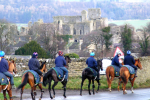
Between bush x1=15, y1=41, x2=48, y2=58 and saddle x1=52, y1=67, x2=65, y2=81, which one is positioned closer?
saddle x1=52, y1=67, x2=65, y2=81

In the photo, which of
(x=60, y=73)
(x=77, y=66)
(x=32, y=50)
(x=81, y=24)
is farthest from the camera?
(x=81, y=24)

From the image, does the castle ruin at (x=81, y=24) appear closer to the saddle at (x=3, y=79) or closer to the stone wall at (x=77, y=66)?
the stone wall at (x=77, y=66)

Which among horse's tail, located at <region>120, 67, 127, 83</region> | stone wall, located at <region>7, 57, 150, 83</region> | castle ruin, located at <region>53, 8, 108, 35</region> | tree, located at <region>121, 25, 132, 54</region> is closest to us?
horse's tail, located at <region>120, 67, 127, 83</region>

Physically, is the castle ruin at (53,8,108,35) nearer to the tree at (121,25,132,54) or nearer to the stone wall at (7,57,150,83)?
the tree at (121,25,132,54)

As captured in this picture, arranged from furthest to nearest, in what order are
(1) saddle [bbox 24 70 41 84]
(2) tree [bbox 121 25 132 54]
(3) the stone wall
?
(2) tree [bbox 121 25 132 54], (3) the stone wall, (1) saddle [bbox 24 70 41 84]

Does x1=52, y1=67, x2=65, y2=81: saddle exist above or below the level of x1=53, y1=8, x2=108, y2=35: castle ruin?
below

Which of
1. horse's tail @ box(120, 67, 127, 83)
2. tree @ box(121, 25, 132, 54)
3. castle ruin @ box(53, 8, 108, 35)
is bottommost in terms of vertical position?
horse's tail @ box(120, 67, 127, 83)

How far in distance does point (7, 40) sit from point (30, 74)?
61.7m

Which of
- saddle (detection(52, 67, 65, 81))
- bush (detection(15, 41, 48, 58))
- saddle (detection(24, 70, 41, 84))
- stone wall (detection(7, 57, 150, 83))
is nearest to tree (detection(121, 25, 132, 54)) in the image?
bush (detection(15, 41, 48, 58))

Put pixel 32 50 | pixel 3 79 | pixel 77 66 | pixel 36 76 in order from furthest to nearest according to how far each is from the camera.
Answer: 1. pixel 32 50
2. pixel 77 66
3. pixel 36 76
4. pixel 3 79

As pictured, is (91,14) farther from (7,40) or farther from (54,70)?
(54,70)

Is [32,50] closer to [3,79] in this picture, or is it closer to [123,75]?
[123,75]

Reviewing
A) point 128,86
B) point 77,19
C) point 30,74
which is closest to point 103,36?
point 128,86

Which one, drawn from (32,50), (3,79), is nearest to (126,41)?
(32,50)
